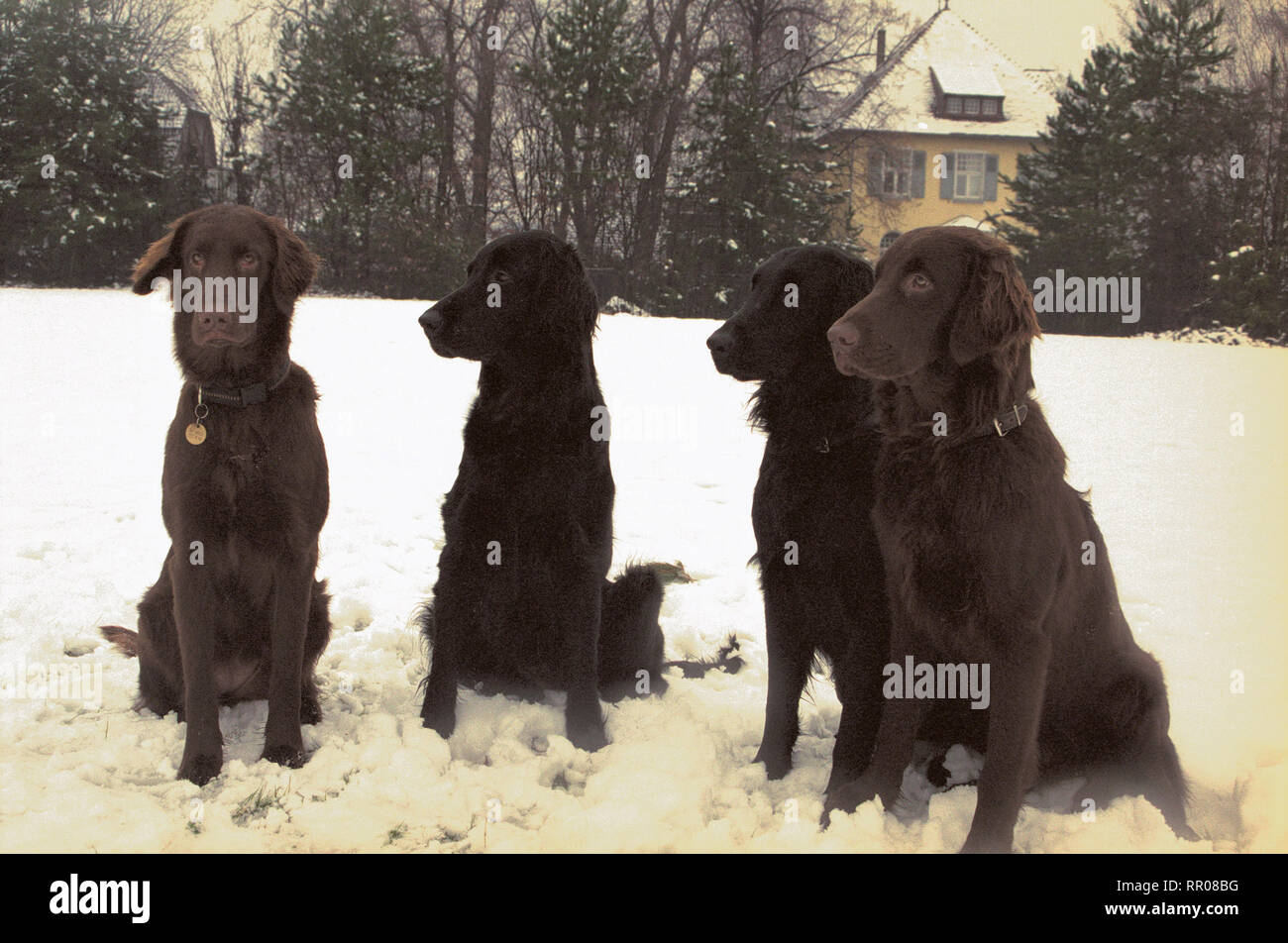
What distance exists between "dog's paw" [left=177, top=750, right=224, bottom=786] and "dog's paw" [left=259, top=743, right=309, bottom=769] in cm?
15

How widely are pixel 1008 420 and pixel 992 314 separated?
0.29m

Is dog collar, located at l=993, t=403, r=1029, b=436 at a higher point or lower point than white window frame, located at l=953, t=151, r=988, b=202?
lower

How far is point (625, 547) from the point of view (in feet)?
19.1

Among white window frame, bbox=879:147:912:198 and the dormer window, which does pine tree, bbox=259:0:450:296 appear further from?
the dormer window

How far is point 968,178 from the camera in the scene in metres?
34.6

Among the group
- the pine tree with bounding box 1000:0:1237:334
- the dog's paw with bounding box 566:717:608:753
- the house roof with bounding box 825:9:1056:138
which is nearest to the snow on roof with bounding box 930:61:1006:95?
the house roof with bounding box 825:9:1056:138

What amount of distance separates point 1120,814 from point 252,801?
97.8 inches

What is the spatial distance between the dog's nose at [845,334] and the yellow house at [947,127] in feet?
98.9

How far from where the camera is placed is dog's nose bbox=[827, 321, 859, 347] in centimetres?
258

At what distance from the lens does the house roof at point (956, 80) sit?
112ft

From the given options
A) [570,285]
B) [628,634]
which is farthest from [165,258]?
[628,634]

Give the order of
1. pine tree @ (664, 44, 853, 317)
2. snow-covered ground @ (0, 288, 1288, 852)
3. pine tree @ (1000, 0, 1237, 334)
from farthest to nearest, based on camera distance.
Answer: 1. pine tree @ (664, 44, 853, 317)
2. pine tree @ (1000, 0, 1237, 334)
3. snow-covered ground @ (0, 288, 1288, 852)

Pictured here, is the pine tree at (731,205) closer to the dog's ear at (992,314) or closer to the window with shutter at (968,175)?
the window with shutter at (968,175)

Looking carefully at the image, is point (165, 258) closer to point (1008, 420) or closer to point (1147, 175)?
point (1008, 420)
